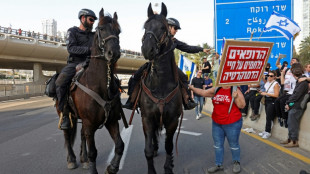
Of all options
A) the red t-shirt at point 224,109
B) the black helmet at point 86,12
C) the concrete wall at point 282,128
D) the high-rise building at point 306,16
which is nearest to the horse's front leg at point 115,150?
the red t-shirt at point 224,109

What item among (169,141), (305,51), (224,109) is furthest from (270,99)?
(305,51)

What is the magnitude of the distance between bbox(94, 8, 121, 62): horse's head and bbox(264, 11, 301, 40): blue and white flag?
7.10 meters

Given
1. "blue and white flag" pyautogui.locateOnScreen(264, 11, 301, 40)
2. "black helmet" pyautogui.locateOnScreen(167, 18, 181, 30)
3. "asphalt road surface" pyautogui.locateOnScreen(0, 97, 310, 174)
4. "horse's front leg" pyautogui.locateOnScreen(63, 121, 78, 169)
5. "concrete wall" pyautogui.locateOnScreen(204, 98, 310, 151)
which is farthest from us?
"blue and white flag" pyautogui.locateOnScreen(264, 11, 301, 40)

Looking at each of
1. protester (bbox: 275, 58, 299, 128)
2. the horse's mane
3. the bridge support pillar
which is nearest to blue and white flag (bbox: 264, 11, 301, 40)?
protester (bbox: 275, 58, 299, 128)

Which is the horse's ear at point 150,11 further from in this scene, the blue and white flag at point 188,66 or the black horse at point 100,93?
the blue and white flag at point 188,66

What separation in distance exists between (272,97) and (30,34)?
40.2 metres

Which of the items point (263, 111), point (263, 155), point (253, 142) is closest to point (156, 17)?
point (263, 155)

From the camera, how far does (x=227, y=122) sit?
4504 millimetres

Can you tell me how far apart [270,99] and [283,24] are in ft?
10.8

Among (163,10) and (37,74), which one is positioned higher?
(163,10)

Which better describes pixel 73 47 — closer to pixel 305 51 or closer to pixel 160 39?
pixel 160 39

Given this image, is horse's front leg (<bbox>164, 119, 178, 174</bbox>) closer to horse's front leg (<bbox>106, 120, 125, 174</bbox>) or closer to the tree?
horse's front leg (<bbox>106, 120, 125, 174</bbox>)

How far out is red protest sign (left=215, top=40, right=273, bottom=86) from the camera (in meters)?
4.12

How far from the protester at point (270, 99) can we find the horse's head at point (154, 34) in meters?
4.74
